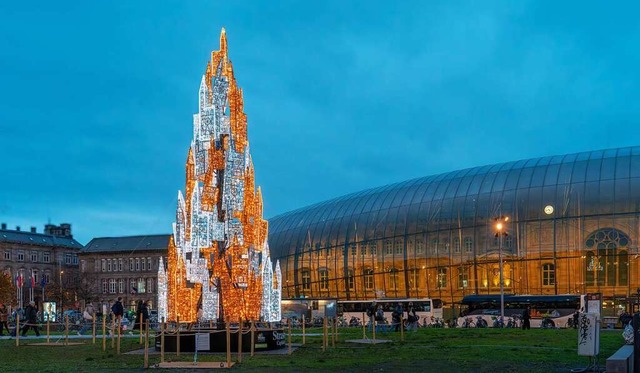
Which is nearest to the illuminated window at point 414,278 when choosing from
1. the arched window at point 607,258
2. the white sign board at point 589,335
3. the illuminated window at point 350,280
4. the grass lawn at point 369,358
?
the illuminated window at point 350,280

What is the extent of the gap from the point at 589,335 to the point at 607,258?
199ft

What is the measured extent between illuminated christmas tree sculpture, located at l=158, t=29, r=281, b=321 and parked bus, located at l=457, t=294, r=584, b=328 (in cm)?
3923

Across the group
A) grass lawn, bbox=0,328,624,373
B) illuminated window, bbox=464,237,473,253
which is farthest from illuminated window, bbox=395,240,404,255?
grass lawn, bbox=0,328,624,373

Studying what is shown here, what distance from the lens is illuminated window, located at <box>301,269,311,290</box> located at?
4137 inches

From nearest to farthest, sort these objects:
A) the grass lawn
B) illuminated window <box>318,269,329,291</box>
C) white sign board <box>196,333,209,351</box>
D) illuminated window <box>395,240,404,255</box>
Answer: the grass lawn < white sign board <box>196,333,209,351</box> < illuminated window <box>395,240,404,255</box> < illuminated window <box>318,269,329,291</box>

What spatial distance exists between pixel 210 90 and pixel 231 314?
9.44m

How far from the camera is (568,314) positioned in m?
76.0

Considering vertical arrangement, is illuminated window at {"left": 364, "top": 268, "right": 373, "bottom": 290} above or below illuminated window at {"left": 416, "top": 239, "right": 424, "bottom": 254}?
below

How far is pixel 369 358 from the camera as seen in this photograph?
107 feet

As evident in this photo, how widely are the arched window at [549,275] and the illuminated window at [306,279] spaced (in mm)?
30733

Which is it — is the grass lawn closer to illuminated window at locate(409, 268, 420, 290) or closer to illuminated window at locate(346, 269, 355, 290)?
illuminated window at locate(409, 268, 420, 290)

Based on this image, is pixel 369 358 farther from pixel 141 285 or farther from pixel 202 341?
pixel 141 285

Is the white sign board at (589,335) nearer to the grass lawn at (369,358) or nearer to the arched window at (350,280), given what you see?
the grass lawn at (369,358)

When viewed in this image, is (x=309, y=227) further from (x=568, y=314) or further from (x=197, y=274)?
(x=197, y=274)
